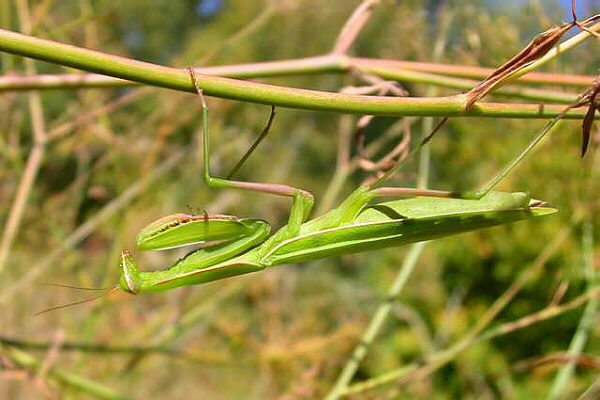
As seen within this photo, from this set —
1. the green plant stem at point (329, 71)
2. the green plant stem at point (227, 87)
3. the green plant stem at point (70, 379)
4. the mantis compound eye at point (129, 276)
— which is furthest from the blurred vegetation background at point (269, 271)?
the green plant stem at point (227, 87)

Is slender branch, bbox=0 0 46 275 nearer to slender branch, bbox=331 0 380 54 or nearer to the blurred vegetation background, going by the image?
the blurred vegetation background

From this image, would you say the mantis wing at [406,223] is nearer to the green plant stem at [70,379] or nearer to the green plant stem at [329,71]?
the green plant stem at [329,71]

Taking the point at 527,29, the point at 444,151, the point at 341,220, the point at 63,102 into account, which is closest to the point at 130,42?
the point at 63,102

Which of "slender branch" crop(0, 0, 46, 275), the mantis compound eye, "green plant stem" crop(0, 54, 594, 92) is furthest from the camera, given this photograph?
"slender branch" crop(0, 0, 46, 275)

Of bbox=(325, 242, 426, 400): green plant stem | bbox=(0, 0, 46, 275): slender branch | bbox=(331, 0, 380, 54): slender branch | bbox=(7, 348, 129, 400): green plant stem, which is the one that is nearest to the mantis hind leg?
bbox=(331, 0, 380, 54): slender branch

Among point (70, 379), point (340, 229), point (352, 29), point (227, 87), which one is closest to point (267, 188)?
point (340, 229)

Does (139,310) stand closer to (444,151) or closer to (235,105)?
(235,105)

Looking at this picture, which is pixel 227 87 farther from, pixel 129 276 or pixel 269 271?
pixel 269 271

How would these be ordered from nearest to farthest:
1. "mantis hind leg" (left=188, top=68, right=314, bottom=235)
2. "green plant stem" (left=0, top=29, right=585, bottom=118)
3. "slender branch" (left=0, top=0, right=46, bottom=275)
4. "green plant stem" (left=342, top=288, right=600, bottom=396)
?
"green plant stem" (left=0, top=29, right=585, bottom=118)
"mantis hind leg" (left=188, top=68, right=314, bottom=235)
"green plant stem" (left=342, top=288, right=600, bottom=396)
"slender branch" (left=0, top=0, right=46, bottom=275)
